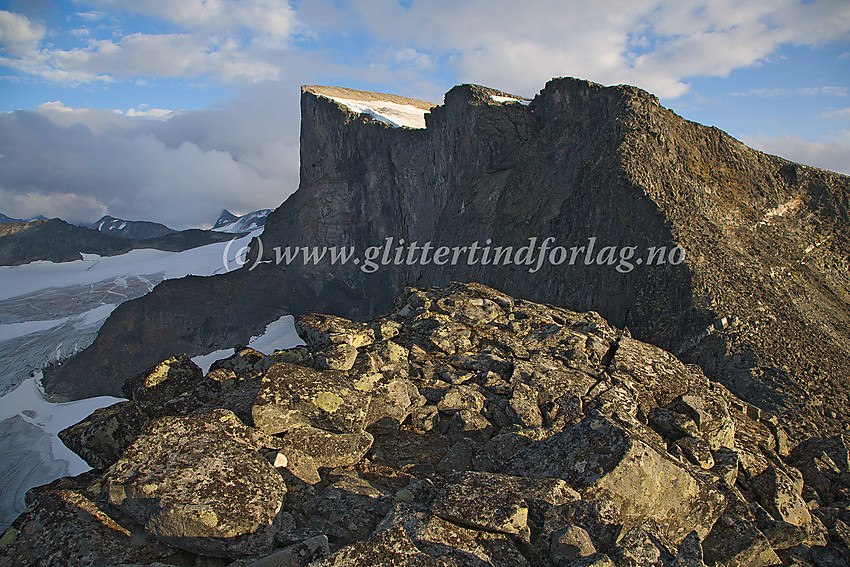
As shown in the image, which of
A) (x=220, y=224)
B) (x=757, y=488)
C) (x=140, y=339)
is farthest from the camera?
(x=220, y=224)

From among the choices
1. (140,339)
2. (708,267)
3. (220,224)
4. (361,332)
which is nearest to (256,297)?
(140,339)

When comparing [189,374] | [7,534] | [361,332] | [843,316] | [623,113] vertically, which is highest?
[623,113]

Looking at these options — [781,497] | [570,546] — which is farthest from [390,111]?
[570,546]

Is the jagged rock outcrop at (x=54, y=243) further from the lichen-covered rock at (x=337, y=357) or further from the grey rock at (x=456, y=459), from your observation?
the grey rock at (x=456, y=459)

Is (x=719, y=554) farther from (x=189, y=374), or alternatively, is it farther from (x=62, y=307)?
(x=62, y=307)

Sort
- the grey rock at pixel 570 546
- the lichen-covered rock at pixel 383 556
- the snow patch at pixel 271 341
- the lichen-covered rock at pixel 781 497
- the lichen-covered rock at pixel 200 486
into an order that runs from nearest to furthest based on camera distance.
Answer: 1. the lichen-covered rock at pixel 383 556
2. the grey rock at pixel 570 546
3. the lichen-covered rock at pixel 200 486
4. the lichen-covered rock at pixel 781 497
5. the snow patch at pixel 271 341

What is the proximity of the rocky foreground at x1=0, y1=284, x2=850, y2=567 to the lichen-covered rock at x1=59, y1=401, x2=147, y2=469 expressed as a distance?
3cm

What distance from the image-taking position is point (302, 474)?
5.21m

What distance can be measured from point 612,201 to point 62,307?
88.5m

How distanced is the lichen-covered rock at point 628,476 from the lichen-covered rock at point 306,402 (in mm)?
2201

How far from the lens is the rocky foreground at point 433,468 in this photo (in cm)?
405

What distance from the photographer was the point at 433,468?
6.01 meters

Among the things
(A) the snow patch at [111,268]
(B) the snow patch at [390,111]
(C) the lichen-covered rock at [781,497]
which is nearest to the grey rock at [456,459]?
(C) the lichen-covered rock at [781,497]

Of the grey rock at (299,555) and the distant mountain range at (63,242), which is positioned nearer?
the grey rock at (299,555)
